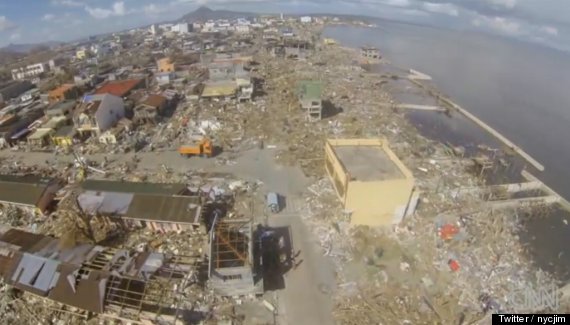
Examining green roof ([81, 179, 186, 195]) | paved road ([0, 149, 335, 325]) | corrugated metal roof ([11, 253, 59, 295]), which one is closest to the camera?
corrugated metal roof ([11, 253, 59, 295])

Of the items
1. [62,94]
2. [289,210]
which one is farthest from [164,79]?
[289,210]

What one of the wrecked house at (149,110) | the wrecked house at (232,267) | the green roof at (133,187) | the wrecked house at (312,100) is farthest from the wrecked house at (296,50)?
the wrecked house at (232,267)

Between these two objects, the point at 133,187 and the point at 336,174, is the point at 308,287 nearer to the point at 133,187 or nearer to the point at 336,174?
→ the point at 336,174

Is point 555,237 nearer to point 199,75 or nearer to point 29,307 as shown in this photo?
point 29,307

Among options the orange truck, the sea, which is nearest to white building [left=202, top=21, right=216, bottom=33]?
the sea

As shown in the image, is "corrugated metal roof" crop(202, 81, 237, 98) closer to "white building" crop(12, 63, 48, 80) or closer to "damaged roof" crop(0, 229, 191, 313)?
"damaged roof" crop(0, 229, 191, 313)

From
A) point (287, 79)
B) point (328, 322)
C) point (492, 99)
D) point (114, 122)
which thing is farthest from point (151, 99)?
point (492, 99)
